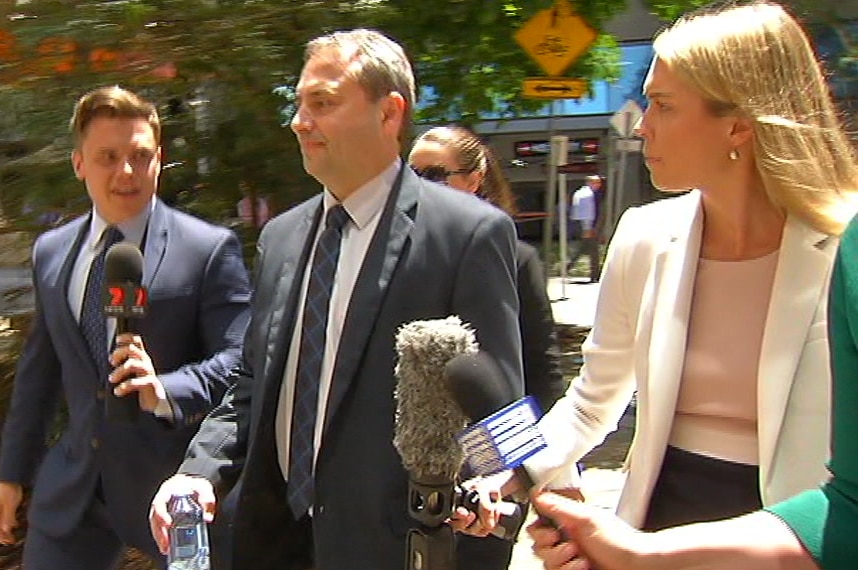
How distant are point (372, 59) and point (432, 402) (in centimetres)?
108

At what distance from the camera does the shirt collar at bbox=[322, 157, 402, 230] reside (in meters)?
2.70

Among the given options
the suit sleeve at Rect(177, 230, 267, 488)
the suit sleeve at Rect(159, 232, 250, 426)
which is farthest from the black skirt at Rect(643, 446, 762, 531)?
the suit sleeve at Rect(159, 232, 250, 426)

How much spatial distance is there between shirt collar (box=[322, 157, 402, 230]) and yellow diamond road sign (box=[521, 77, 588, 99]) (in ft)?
18.5

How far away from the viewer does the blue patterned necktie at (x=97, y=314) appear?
3203 millimetres

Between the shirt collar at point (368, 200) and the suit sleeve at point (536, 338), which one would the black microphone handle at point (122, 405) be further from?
the suit sleeve at point (536, 338)

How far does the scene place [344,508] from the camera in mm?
2584

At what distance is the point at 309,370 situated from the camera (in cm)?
265

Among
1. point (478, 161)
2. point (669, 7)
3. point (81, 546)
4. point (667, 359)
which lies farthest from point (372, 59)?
point (669, 7)

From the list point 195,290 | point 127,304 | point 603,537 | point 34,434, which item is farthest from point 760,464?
point 34,434

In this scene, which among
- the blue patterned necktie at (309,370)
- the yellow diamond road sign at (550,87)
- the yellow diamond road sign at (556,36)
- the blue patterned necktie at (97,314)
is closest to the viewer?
the blue patterned necktie at (309,370)

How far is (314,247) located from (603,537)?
1.39m

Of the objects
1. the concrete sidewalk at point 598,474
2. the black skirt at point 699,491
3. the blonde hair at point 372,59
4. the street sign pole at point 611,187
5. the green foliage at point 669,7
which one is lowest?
the street sign pole at point 611,187

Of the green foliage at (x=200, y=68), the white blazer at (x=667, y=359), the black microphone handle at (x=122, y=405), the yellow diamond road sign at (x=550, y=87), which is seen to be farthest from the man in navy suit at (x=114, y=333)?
the yellow diamond road sign at (x=550, y=87)

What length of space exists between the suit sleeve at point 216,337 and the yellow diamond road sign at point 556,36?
4.34 metres
